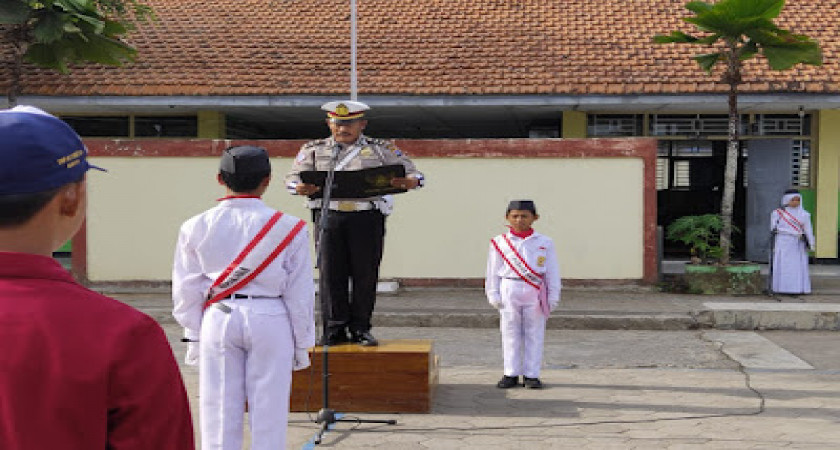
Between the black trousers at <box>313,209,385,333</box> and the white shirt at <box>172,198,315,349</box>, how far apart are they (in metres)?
1.78

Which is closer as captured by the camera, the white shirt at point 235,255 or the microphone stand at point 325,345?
the white shirt at point 235,255

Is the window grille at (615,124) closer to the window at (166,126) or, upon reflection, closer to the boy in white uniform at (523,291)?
the window at (166,126)

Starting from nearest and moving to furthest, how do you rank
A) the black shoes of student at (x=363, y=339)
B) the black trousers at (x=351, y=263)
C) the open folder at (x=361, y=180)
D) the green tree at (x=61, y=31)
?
the open folder at (x=361, y=180)
the black trousers at (x=351, y=263)
the black shoes of student at (x=363, y=339)
the green tree at (x=61, y=31)

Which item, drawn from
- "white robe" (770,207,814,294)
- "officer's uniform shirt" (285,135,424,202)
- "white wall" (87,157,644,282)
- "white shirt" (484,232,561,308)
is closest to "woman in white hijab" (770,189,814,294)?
"white robe" (770,207,814,294)

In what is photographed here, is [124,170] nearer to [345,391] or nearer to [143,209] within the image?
[143,209]

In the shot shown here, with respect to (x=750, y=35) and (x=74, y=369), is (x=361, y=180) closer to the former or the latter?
(x=74, y=369)

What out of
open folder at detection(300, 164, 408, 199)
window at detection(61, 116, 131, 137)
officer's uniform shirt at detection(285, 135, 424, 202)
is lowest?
open folder at detection(300, 164, 408, 199)

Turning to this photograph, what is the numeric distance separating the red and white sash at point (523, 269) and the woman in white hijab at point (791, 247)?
7.56 m

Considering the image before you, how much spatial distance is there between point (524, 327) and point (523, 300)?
0.23 metres

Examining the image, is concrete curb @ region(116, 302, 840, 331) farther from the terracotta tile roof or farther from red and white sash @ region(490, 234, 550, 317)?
the terracotta tile roof

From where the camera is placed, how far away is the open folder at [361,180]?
20.3ft

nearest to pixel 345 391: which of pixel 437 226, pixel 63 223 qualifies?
pixel 63 223

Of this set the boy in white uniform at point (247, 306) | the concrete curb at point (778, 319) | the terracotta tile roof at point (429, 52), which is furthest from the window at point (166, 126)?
the boy in white uniform at point (247, 306)

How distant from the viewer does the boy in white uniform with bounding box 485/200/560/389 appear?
749 cm
